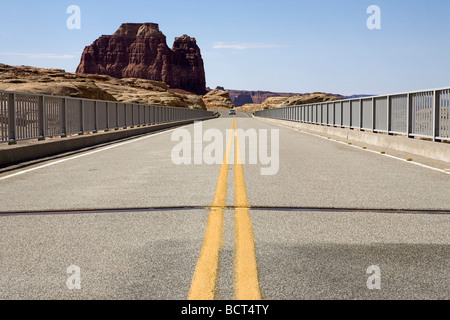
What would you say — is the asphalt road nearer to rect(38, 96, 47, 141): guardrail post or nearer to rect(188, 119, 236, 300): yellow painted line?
rect(188, 119, 236, 300): yellow painted line

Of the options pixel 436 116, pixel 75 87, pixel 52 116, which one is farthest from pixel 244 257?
pixel 75 87

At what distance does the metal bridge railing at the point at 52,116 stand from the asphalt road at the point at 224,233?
4.02 meters

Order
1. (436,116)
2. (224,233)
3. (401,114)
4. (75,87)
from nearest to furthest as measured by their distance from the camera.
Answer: (224,233) → (436,116) → (401,114) → (75,87)

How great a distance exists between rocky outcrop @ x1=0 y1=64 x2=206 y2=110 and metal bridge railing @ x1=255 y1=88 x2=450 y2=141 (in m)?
40.3

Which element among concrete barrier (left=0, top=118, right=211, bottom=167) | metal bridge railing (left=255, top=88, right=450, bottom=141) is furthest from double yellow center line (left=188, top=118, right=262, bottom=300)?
metal bridge railing (left=255, top=88, right=450, bottom=141)

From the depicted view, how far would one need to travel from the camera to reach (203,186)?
8.93 metres

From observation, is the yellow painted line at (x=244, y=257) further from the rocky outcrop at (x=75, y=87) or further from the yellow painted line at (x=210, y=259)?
the rocky outcrop at (x=75, y=87)

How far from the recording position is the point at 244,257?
4594 mm

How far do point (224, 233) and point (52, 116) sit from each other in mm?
13340

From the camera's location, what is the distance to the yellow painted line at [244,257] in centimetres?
373

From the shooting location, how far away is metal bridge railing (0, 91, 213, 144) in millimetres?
13969

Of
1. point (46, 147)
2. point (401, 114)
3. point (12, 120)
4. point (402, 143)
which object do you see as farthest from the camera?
point (401, 114)

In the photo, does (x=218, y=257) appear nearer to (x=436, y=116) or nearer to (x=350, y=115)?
(x=436, y=116)
